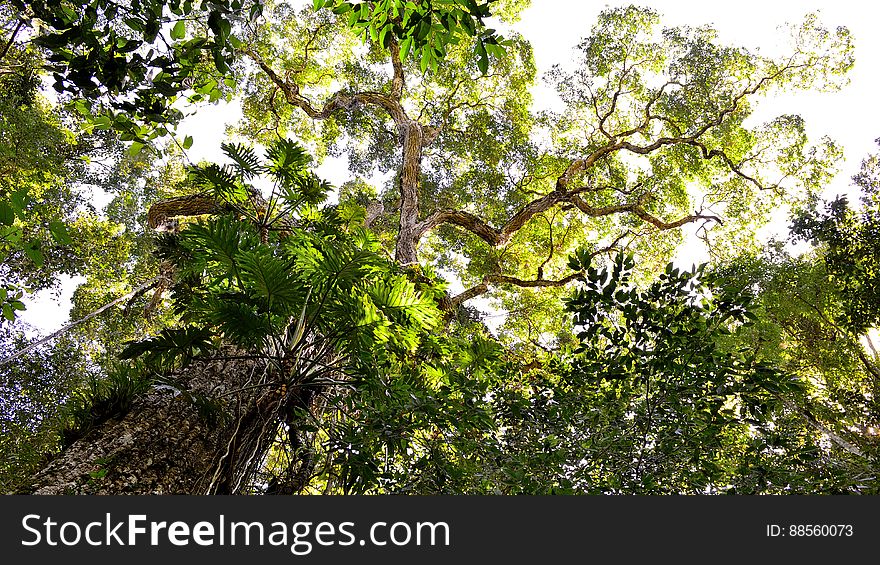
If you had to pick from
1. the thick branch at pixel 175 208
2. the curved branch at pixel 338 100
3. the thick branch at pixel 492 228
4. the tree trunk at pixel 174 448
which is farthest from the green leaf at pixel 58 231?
the curved branch at pixel 338 100

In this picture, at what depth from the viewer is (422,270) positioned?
14.0 ft

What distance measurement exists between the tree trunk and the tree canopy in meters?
0.02

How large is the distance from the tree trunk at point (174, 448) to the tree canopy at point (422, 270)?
0.06 ft

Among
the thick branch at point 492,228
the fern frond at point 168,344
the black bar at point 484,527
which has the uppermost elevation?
the thick branch at point 492,228

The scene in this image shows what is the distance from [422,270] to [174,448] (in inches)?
86.9

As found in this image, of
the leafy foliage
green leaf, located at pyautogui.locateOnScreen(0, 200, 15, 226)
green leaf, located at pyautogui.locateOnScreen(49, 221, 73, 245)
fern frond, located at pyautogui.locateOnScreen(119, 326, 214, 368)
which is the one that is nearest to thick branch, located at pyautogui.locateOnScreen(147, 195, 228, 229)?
fern frond, located at pyautogui.locateOnScreen(119, 326, 214, 368)

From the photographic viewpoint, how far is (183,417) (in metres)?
3.23

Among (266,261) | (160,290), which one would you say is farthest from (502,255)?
(266,261)

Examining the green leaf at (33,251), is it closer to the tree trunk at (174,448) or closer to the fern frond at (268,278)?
the fern frond at (268,278)

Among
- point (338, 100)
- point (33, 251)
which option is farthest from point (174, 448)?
point (338, 100)

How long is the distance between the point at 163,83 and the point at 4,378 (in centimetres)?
862

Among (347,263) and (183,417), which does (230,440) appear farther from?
(347,263)

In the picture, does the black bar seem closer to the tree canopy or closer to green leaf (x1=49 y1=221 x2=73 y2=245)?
the tree canopy

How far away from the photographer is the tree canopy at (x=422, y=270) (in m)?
2.22
